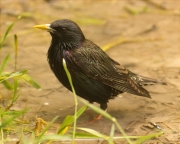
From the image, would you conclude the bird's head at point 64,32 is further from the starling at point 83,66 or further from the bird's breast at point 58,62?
the bird's breast at point 58,62

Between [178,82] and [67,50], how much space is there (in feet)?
5.89

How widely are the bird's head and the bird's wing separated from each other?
0.34 ft

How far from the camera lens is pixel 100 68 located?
5.15 meters

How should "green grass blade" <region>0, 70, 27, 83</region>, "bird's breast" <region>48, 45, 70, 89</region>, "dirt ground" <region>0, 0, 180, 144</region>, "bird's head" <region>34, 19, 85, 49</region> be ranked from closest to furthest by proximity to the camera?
"green grass blade" <region>0, 70, 27, 83</region> < "bird's breast" <region>48, 45, 70, 89</region> < "bird's head" <region>34, 19, 85, 49</region> < "dirt ground" <region>0, 0, 180, 144</region>

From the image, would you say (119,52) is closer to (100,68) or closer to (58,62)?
(100,68)

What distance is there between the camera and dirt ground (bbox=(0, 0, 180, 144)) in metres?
5.30

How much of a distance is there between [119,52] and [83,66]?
2217 millimetres

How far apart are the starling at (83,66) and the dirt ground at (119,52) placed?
334mm

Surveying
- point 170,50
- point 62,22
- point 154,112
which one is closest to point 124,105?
point 154,112

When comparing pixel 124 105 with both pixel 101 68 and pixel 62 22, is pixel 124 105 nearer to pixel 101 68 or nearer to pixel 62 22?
pixel 101 68

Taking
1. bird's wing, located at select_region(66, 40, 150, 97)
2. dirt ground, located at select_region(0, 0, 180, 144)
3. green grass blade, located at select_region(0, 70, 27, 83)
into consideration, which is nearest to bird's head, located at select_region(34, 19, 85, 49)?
bird's wing, located at select_region(66, 40, 150, 97)

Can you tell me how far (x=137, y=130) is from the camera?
494cm

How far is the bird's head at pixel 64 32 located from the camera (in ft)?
16.5

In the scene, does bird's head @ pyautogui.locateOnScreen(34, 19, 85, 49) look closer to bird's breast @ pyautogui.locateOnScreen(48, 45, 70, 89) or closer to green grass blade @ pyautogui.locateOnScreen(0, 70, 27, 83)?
bird's breast @ pyautogui.locateOnScreen(48, 45, 70, 89)
